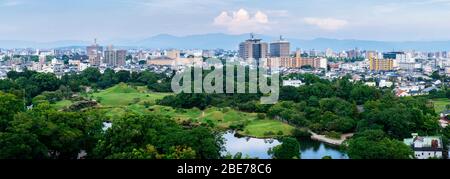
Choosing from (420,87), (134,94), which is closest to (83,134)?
(134,94)

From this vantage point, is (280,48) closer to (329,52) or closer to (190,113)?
(329,52)

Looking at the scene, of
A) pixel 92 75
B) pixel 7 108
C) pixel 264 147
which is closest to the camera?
pixel 7 108

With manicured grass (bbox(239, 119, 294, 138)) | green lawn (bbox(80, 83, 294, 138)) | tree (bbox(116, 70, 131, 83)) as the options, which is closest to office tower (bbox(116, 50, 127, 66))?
tree (bbox(116, 70, 131, 83))

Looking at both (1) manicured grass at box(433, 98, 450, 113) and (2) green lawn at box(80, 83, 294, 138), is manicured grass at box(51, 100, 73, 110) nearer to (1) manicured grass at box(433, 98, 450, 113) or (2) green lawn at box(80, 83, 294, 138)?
(2) green lawn at box(80, 83, 294, 138)

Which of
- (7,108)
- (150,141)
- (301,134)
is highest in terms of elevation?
(7,108)

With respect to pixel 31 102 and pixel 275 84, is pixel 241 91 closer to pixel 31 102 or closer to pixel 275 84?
pixel 275 84

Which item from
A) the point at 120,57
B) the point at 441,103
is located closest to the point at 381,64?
the point at 441,103
